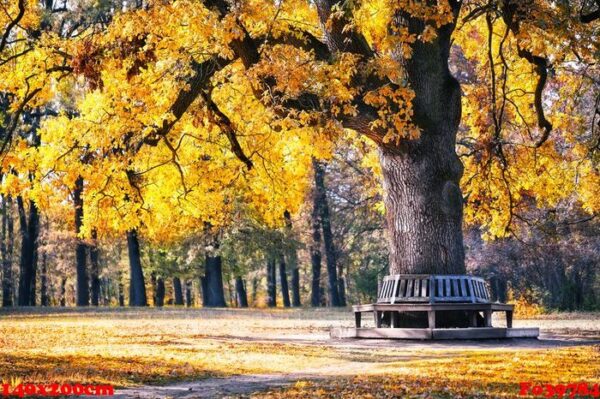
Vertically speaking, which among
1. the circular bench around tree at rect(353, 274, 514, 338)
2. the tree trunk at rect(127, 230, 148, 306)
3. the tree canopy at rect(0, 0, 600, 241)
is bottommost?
the circular bench around tree at rect(353, 274, 514, 338)

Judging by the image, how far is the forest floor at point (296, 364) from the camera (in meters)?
8.77

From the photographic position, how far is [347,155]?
4391cm

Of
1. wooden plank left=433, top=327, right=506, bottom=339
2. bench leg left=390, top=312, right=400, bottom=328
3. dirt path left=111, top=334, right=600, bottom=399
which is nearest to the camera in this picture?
dirt path left=111, top=334, right=600, bottom=399

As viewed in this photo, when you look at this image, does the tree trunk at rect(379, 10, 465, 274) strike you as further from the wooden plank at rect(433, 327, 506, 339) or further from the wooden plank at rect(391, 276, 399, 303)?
the wooden plank at rect(433, 327, 506, 339)

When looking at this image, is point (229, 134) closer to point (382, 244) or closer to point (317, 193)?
point (317, 193)

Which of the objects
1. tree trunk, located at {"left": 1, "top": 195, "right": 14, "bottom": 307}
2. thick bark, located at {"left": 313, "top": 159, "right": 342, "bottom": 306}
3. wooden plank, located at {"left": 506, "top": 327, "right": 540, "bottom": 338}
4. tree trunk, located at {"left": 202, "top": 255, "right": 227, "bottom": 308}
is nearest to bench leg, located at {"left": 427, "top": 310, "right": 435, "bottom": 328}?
wooden plank, located at {"left": 506, "top": 327, "right": 540, "bottom": 338}

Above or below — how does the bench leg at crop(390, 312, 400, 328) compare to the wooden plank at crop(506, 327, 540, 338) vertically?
above

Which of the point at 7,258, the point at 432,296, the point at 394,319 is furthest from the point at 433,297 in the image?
the point at 7,258

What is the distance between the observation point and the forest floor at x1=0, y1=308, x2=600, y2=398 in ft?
28.8

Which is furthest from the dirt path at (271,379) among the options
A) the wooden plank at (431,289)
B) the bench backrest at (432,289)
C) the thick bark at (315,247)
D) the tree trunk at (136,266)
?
the thick bark at (315,247)

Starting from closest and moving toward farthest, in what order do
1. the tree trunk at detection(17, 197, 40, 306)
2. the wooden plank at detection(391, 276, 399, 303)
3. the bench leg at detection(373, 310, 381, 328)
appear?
1. the wooden plank at detection(391, 276, 399, 303)
2. the bench leg at detection(373, 310, 381, 328)
3. the tree trunk at detection(17, 197, 40, 306)

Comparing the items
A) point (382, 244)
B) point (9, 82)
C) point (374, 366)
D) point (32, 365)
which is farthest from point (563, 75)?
point (382, 244)

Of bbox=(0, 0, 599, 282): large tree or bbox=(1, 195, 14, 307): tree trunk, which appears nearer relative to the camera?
bbox=(0, 0, 599, 282): large tree

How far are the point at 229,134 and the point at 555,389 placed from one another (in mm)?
10805
